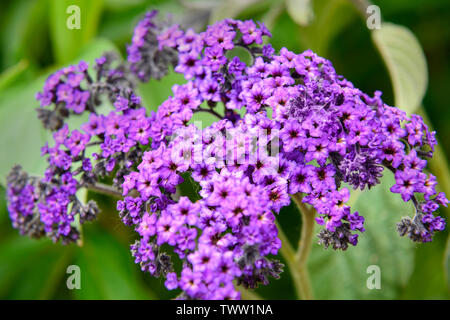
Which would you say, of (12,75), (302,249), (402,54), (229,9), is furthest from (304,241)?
(12,75)

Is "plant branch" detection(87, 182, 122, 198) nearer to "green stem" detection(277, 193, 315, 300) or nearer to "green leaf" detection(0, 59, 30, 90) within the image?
"green stem" detection(277, 193, 315, 300)

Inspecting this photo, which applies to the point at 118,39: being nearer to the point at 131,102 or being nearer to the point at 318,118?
the point at 131,102

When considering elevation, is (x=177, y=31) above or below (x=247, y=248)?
above

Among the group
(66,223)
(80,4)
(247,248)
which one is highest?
(80,4)

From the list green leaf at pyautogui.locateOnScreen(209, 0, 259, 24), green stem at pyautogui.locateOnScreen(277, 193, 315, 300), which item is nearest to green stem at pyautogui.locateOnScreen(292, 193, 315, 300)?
green stem at pyautogui.locateOnScreen(277, 193, 315, 300)


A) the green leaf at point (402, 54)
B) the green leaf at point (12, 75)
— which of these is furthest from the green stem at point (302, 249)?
the green leaf at point (12, 75)

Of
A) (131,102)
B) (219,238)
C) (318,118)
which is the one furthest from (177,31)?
(219,238)
